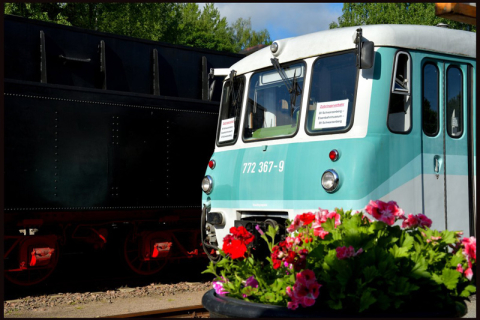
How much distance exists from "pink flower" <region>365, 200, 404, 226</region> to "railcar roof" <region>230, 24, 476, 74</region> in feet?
8.50

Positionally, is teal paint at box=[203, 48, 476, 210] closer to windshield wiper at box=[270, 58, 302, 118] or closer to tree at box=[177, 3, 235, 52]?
windshield wiper at box=[270, 58, 302, 118]

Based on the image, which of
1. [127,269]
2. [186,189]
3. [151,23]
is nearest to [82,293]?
[127,269]

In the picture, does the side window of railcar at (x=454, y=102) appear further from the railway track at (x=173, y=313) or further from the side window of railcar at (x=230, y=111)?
the railway track at (x=173, y=313)

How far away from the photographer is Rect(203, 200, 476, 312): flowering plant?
370 cm

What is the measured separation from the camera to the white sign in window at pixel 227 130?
7740mm

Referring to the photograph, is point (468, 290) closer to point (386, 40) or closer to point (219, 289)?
point (219, 289)

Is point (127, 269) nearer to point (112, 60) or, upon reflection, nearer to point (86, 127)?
point (86, 127)

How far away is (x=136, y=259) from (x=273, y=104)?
13.2 ft

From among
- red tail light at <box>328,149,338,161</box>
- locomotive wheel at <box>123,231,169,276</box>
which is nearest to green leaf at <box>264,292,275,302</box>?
red tail light at <box>328,149,338,161</box>

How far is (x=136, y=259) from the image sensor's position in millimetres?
9758

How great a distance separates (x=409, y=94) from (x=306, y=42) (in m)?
1.32

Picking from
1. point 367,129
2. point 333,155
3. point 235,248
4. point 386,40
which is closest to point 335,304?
point 235,248

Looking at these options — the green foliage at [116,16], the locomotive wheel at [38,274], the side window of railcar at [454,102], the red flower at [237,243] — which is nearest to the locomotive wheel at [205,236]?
the locomotive wheel at [38,274]

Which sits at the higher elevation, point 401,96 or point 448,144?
point 401,96
